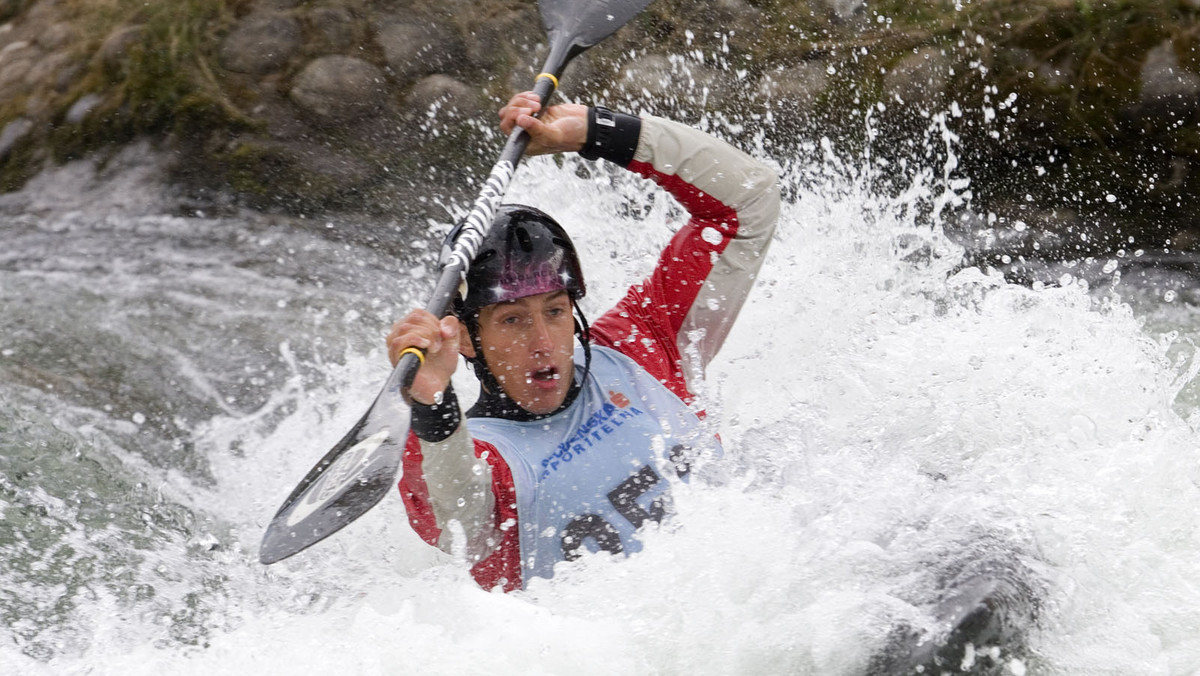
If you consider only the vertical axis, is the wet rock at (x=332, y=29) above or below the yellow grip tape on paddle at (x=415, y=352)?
below

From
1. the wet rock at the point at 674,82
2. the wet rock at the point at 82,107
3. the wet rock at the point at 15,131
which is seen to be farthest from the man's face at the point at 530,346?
the wet rock at the point at 15,131

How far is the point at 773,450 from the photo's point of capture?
11.2 feet

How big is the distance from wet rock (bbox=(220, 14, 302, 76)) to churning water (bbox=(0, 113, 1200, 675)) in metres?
0.76

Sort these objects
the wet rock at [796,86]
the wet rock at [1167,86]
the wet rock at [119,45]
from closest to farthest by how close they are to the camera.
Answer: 1. the wet rock at [1167,86]
2. the wet rock at [796,86]
3. the wet rock at [119,45]

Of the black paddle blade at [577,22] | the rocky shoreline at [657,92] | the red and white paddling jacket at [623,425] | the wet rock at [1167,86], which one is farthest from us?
the rocky shoreline at [657,92]

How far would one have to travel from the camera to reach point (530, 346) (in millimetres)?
3082

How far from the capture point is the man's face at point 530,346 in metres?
3.08

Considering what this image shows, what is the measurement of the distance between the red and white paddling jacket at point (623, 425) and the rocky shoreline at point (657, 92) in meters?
2.61

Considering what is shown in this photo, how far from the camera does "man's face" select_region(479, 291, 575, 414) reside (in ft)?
10.1

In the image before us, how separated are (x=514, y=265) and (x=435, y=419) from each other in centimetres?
63

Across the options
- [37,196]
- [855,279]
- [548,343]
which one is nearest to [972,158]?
[855,279]

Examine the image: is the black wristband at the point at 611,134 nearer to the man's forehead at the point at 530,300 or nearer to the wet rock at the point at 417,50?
the man's forehead at the point at 530,300

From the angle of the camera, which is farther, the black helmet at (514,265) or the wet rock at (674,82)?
the wet rock at (674,82)

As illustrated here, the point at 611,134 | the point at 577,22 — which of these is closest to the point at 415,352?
the point at 611,134
